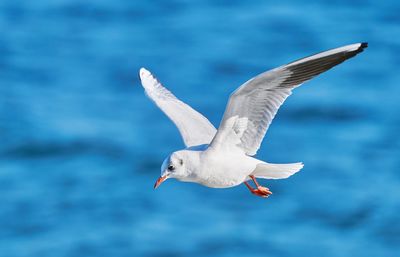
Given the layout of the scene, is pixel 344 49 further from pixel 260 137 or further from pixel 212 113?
pixel 212 113

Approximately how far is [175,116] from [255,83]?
4.73 ft

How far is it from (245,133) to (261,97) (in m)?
0.34

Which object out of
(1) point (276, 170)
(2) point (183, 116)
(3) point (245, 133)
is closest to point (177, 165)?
(3) point (245, 133)

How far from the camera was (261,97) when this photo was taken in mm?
6824

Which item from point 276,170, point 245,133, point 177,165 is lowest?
point 177,165

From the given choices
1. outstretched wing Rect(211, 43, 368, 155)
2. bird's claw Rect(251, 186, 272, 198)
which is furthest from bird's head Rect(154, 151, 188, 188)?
bird's claw Rect(251, 186, 272, 198)

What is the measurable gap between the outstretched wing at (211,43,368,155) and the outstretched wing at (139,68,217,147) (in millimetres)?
469

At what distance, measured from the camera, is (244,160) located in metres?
6.87

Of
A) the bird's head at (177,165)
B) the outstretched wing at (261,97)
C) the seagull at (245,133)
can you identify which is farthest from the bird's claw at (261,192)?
the bird's head at (177,165)

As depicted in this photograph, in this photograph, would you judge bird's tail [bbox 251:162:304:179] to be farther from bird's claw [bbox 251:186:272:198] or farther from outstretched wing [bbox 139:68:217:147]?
outstretched wing [bbox 139:68:217:147]

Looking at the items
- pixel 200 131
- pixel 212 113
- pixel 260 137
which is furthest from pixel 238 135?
pixel 212 113

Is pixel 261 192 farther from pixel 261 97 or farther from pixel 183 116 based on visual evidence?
pixel 183 116

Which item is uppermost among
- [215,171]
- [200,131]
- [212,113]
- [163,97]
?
[212,113]

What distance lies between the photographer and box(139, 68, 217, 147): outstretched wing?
24.6 feet
